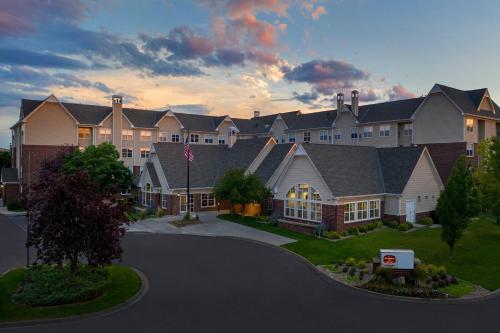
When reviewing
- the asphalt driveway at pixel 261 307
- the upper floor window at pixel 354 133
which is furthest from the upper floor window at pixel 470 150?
the asphalt driveway at pixel 261 307

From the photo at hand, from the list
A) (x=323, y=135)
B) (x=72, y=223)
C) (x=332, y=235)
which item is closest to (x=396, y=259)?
(x=332, y=235)

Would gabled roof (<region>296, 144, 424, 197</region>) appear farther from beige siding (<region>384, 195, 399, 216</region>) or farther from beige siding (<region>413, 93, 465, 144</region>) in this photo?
beige siding (<region>413, 93, 465, 144</region>)

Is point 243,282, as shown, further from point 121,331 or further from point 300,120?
point 300,120

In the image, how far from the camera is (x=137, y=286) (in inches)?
712

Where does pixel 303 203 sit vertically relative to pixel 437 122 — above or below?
below

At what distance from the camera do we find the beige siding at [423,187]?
35434mm

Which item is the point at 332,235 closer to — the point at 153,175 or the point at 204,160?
the point at 204,160

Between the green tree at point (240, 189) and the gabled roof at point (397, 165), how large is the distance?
40.9 feet

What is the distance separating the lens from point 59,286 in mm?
17000

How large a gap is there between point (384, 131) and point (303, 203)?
89.0ft

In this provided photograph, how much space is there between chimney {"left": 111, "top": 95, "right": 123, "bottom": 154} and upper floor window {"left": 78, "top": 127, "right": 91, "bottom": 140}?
3.99 m

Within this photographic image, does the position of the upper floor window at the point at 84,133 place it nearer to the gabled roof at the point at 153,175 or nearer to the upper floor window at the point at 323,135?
the gabled roof at the point at 153,175

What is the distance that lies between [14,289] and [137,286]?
18.6 ft

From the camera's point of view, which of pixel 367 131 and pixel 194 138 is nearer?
pixel 367 131
